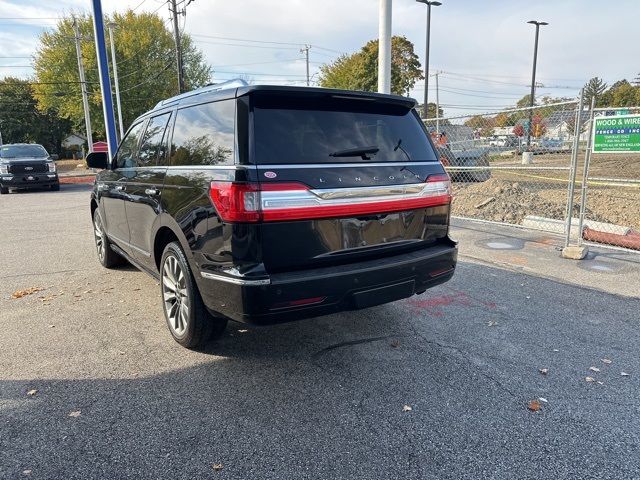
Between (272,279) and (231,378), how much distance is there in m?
0.97

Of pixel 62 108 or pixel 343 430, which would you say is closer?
pixel 343 430

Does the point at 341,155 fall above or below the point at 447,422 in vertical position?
above

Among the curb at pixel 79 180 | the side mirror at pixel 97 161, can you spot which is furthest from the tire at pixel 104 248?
the curb at pixel 79 180

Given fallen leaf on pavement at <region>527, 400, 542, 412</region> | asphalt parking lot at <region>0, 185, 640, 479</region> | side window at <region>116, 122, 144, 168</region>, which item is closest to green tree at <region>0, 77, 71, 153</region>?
side window at <region>116, 122, 144, 168</region>

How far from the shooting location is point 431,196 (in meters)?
3.59

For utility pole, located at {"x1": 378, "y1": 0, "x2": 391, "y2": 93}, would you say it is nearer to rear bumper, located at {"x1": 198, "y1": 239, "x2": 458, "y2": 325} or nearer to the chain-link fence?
the chain-link fence

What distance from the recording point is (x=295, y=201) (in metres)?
2.84

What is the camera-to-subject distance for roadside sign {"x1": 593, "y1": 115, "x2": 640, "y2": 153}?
19.4ft

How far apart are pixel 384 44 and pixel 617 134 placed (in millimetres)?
4352

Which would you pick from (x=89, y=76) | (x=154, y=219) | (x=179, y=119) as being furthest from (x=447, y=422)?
(x=89, y=76)

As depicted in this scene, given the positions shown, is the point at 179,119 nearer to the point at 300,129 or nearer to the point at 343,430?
the point at 300,129

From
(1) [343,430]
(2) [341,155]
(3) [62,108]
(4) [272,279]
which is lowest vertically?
(1) [343,430]

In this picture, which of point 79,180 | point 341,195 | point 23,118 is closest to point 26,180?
point 79,180

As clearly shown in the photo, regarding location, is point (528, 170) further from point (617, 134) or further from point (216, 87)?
point (216, 87)
